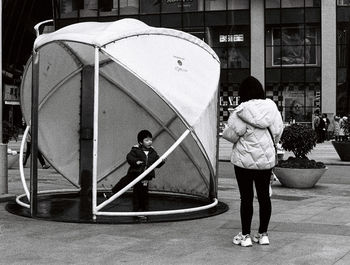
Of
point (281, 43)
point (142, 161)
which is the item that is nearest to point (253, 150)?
point (142, 161)

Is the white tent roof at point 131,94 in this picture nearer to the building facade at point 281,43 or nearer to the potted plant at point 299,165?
the potted plant at point 299,165

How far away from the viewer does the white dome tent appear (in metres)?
8.87

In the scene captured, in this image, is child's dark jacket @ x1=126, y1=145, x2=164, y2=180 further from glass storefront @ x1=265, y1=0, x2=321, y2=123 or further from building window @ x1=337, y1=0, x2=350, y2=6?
building window @ x1=337, y1=0, x2=350, y2=6

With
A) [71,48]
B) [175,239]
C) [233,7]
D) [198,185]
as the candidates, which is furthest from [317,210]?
[233,7]

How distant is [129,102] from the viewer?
11.7m

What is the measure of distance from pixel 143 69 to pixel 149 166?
149 cm

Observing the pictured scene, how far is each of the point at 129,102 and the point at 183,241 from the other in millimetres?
5108

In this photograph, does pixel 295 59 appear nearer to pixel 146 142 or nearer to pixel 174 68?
pixel 174 68

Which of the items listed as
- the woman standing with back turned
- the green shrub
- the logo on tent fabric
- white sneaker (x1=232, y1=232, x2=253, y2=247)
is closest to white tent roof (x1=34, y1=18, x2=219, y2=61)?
the logo on tent fabric

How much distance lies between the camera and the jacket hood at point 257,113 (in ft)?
21.9

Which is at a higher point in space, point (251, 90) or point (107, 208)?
point (251, 90)

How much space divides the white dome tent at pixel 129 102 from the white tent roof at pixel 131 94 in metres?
0.02

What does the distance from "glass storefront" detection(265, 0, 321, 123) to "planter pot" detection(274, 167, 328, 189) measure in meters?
33.2

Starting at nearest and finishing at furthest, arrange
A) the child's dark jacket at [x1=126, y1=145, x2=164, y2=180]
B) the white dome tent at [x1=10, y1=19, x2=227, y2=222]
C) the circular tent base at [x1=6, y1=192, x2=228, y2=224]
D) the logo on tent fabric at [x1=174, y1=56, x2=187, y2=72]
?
the circular tent base at [x1=6, y1=192, x2=228, y2=224] → the white dome tent at [x1=10, y1=19, x2=227, y2=222] → the child's dark jacket at [x1=126, y1=145, x2=164, y2=180] → the logo on tent fabric at [x1=174, y1=56, x2=187, y2=72]
